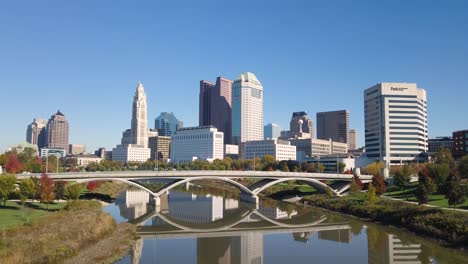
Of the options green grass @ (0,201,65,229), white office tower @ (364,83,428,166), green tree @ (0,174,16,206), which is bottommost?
green grass @ (0,201,65,229)

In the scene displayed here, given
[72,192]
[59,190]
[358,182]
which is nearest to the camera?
[72,192]

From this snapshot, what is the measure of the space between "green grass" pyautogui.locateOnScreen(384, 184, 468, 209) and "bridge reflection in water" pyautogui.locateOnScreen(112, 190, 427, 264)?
45.0 feet

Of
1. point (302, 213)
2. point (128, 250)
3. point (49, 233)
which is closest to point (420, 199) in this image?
point (302, 213)

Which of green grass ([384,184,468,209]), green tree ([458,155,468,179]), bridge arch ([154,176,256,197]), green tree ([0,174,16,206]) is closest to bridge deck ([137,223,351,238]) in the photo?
green grass ([384,184,468,209])

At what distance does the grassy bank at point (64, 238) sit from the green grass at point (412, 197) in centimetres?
4112

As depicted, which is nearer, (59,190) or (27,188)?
(27,188)

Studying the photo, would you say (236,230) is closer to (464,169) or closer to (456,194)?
(456,194)

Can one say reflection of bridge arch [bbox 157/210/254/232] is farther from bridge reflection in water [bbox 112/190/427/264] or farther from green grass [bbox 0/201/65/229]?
green grass [bbox 0/201/65/229]

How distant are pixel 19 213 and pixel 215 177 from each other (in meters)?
38.0

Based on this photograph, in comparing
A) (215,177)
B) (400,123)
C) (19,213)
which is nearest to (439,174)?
(215,177)

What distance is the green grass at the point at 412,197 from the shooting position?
194 ft

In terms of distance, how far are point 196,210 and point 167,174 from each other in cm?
845

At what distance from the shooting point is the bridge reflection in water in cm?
4022

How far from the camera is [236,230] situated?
5372 centimetres
